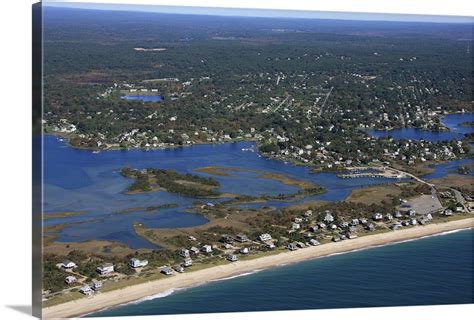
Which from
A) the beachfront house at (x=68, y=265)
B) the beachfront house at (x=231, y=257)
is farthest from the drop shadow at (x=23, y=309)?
the beachfront house at (x=231, y=257)

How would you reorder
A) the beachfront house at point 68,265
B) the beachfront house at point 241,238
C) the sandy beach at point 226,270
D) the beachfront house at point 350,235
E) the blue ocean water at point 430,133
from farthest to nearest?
the blue ocean water at point 430,133 < the beachfront house at point 350,235 < the beachfront house at point 241,238 < the beachfront house at point 68,265 < the sandy beach at point 226,270

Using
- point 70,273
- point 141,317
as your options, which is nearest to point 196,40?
point 70,273

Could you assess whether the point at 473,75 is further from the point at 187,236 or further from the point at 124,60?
the point at 187,236

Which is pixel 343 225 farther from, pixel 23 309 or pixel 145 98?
pixel 145 98

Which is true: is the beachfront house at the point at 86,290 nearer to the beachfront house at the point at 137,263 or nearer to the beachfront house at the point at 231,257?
the beachfront house at the point at 137,263

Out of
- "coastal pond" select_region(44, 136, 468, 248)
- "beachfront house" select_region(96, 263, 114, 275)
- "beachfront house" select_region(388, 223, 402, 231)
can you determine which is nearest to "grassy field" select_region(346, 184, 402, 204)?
"coastal pond" select_region(44, 136, 468, 248)
